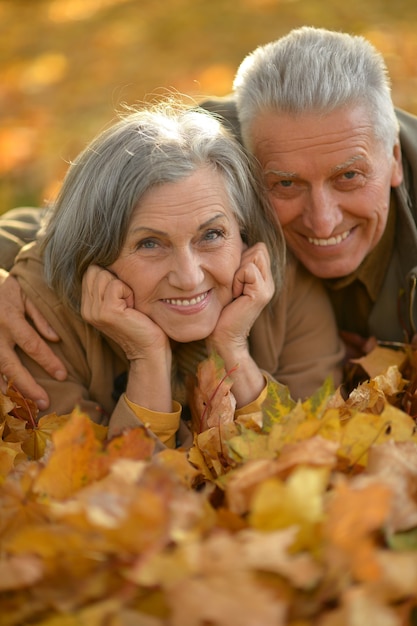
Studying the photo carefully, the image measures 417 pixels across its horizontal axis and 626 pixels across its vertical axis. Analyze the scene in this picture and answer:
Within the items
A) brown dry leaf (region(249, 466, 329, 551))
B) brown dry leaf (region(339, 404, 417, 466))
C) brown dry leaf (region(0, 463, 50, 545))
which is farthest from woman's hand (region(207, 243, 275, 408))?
brown dry leaf (region(249, 466, 329, 551))

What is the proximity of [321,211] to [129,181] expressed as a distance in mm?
738

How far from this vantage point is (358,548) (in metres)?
1.49

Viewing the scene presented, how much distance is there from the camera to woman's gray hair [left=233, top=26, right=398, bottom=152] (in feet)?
9.50

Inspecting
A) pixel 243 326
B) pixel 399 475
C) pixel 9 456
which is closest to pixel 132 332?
pixel 243 326

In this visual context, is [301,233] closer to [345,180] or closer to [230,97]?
[345,180]

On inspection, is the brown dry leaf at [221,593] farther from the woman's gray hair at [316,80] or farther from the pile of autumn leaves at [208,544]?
the woman's gray hair at [316,80]

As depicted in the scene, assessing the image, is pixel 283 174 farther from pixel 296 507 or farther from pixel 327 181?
pixel 296 507

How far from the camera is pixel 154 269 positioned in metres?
2.73

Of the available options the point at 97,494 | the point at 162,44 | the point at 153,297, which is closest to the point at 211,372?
the point at 153,297

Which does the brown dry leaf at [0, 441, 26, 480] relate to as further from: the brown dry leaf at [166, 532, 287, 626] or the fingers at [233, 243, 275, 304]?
the fingers at [233, 243, 275, 304]

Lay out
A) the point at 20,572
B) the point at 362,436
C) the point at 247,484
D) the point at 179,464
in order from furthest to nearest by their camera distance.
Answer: the point at 179,464 → the point at 362,436 → the point at 247,484 → the point at 20,572

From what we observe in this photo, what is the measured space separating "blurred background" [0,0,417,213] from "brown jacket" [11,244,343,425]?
3026mm

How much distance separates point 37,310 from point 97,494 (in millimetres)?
1582

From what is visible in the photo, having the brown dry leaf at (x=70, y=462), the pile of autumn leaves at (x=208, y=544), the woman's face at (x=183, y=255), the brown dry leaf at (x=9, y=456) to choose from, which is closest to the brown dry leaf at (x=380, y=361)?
the woman's face at (x=183, y=255)
